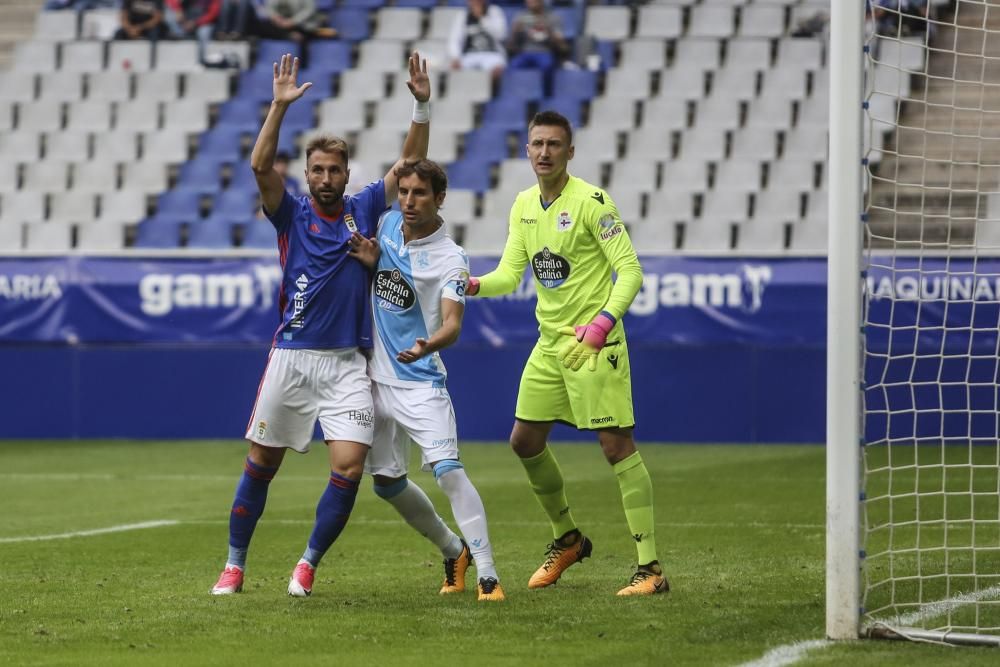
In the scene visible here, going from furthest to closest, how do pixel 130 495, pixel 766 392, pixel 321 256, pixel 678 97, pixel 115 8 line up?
pixel 115 8 < pixel 678 97 < pixel 766 392 < pixel 130 495 < pixel 321 256

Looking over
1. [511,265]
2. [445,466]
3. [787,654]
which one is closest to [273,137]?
[511,265]

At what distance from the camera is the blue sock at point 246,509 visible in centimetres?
705

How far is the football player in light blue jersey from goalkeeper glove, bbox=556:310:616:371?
0.47m

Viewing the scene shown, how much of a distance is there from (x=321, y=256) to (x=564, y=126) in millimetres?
1198

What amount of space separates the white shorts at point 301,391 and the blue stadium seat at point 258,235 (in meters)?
12.4

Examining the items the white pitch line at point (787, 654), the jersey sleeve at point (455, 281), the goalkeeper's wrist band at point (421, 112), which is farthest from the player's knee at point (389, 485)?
the white pitch line at point (787, 654)

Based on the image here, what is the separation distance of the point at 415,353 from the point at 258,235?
43.5 ft

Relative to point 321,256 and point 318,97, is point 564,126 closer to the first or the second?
point 321,256

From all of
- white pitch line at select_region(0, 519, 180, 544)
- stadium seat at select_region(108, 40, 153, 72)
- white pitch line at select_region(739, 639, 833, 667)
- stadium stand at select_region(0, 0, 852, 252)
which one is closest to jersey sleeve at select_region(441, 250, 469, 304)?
white pitch line at select_region(739, 639, 833, 667)

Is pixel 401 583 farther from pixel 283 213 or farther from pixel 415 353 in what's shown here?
pixel 283 213

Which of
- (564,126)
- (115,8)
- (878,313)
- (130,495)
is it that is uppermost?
(115,8)

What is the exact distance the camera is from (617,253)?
706 centimetres

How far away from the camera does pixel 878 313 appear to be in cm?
1532

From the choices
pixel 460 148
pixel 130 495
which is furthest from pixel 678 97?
pixel 130 495
